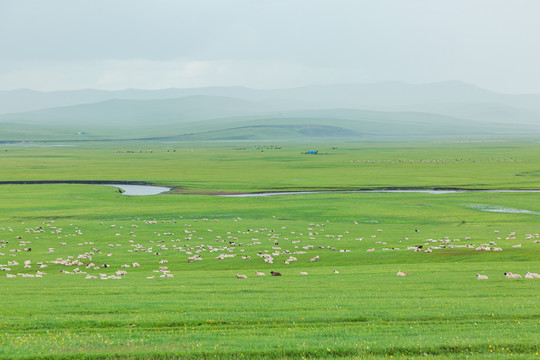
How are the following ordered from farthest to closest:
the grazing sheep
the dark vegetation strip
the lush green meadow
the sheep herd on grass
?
the sheep herd on grass → the grazing sheep → the lush green meadow → the dark vegetation strip

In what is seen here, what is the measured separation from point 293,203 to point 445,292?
1618 inches

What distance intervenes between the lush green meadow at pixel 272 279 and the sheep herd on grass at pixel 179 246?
0.19 metres

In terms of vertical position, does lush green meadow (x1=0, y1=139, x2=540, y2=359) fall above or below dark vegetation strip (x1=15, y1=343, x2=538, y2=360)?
below

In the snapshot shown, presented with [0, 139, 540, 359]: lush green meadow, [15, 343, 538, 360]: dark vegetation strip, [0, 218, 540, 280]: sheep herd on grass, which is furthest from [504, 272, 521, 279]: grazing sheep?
[15, 343, 538, 360]: dark vegetation strip

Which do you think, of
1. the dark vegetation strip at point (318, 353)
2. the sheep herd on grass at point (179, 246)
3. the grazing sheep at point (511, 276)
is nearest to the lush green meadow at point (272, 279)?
the dark vegetation strip at point (318, 353)

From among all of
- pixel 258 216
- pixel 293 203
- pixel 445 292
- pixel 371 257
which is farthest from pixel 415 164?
pixel 445 292

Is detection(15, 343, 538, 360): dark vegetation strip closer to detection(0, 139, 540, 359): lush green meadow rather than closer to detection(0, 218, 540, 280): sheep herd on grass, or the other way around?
detection(0, 139, 540, 359): lush green meadow

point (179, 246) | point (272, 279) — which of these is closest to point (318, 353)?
point (272, 279)

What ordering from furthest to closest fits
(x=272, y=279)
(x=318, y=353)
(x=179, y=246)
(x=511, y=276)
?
(x=179, y=246) → (x=272, y=279) → (x=511, y=276) → (x=318, y=353)

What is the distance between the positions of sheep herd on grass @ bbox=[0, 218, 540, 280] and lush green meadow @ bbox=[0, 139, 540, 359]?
0.19 meters

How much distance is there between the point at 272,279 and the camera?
25234 millimetres

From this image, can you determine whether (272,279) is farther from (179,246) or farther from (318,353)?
(179,246)

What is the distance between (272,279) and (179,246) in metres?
13.9

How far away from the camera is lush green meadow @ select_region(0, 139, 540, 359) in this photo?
15.3 m
